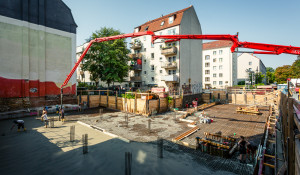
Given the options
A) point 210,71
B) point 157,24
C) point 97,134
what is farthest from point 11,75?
point 210,71

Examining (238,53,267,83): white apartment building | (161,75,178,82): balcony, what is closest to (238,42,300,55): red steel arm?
(161,75,178,82): balcony

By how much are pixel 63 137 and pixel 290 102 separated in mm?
14048

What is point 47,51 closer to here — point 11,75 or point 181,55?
point 11,75

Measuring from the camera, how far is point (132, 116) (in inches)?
736

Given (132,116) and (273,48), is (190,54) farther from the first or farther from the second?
(273,48)

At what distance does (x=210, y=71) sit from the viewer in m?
50.5

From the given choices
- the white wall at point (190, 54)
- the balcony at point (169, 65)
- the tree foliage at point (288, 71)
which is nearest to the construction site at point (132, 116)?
the balcony at point (169, 65)

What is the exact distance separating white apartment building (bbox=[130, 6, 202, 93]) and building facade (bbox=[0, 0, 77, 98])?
17.2 meters

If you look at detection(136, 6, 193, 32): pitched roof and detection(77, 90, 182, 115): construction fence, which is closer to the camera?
detection(77, 90, 182, 115): construction fence

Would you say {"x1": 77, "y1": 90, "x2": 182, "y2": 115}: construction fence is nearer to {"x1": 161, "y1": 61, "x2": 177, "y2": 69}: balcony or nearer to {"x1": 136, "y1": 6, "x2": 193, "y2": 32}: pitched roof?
{"x1": 161, "y1": 61, "x2": 177, "y2": 69}: balcony

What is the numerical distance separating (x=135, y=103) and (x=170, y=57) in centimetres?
1730

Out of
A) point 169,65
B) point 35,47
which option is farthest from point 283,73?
point 35,47

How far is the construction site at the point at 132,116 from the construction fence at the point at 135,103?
6.0 inches

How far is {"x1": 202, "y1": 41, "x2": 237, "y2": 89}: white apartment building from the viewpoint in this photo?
4666 cm
